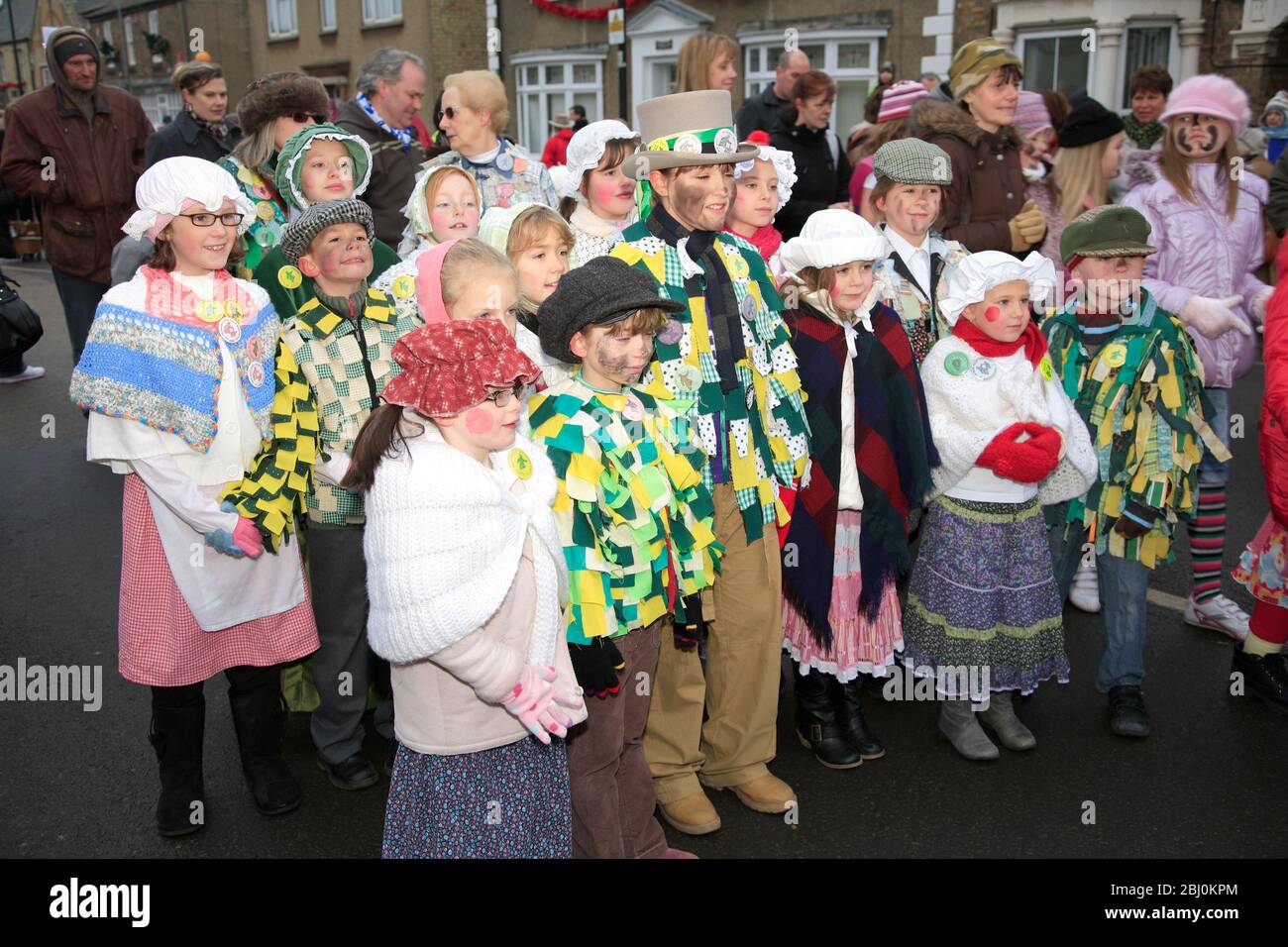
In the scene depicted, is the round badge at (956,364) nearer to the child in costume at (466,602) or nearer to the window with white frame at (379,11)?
the child in costume at (466,602)

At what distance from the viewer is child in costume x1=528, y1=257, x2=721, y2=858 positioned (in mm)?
2969

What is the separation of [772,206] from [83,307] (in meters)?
5.76

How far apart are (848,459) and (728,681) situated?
2.93 feet

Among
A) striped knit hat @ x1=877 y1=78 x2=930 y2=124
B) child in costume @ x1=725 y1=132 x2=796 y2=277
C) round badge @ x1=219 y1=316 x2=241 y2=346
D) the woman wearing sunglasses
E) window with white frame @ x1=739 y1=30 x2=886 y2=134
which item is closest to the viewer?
round badge @ x1=219 y1=316 x2=241 y2=346

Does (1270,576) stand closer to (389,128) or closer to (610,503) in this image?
(610,503)

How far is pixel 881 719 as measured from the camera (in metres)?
4.42

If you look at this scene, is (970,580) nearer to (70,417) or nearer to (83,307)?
(83,307)

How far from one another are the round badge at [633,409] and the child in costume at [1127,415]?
2056 millimetres

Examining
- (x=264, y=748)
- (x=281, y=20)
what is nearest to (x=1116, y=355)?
(x=264, y=748)

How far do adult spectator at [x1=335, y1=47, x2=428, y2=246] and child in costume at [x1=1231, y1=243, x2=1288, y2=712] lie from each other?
413 cm

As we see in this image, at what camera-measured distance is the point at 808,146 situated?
7.27 m

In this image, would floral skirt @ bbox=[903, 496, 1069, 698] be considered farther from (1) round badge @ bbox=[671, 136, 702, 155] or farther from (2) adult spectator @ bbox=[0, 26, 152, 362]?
(2) adult spectator @ bbox=[0, 26, 152, 362]

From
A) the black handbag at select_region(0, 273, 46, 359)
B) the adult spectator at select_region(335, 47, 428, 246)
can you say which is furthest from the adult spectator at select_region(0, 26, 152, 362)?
the adult spectator at select_region(335, 47, 428, 246)

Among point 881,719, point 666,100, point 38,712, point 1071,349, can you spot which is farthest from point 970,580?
point 38,712
